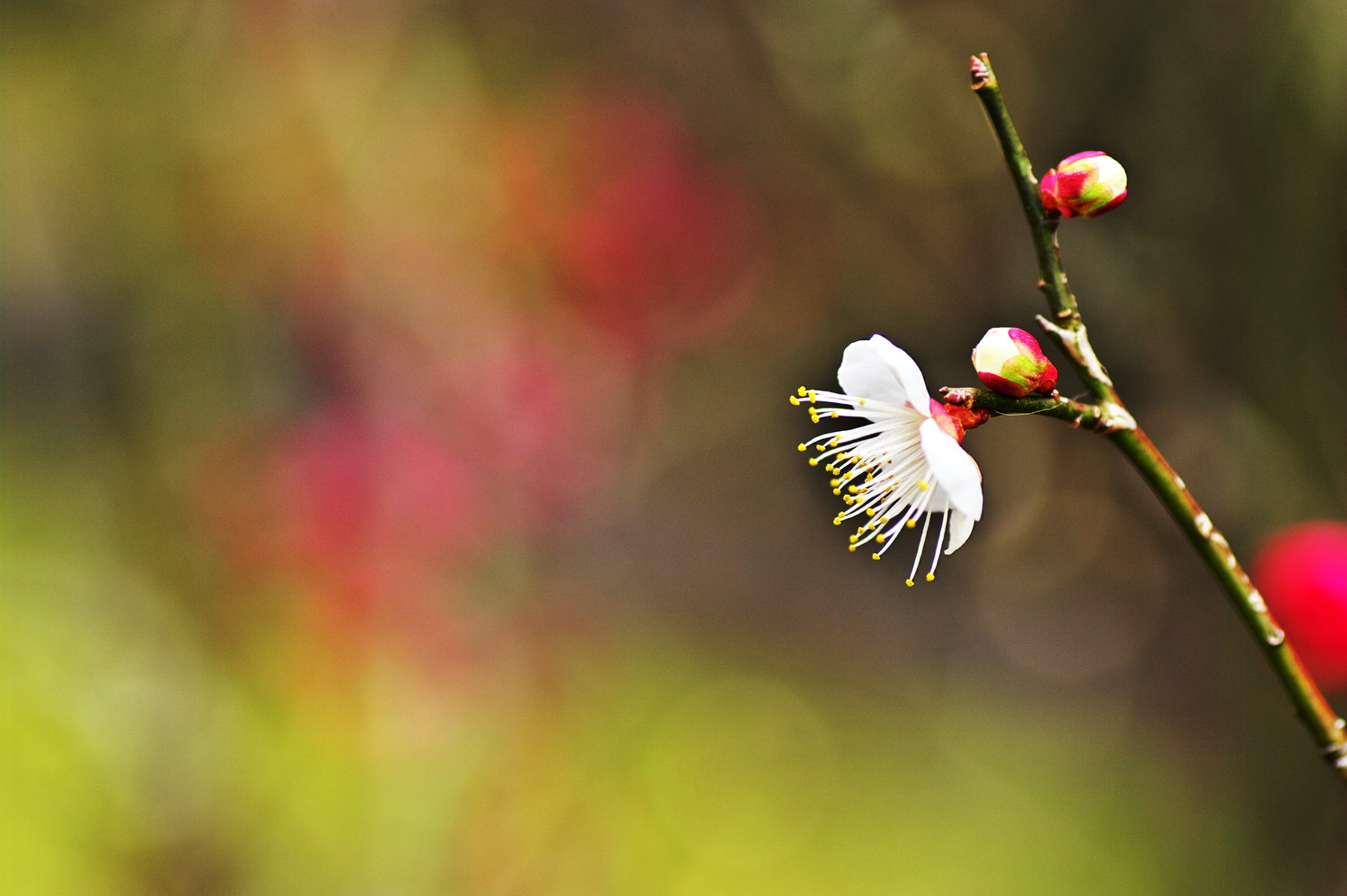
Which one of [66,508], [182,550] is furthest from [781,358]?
[66,508]

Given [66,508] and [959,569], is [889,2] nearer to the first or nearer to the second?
[959,569]

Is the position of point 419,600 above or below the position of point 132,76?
below

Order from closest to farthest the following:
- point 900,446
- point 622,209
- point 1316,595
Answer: point 900,446
point 1316,595
point 622,209

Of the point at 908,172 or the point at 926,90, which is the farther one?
the point at 908,172

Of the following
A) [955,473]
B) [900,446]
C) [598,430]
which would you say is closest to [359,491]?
[598,430]

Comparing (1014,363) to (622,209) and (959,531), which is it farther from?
(622,209)

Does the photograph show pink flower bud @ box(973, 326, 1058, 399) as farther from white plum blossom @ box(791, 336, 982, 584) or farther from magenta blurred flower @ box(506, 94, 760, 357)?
magenta blurred flower @ box(506, 94, 760, 357)
